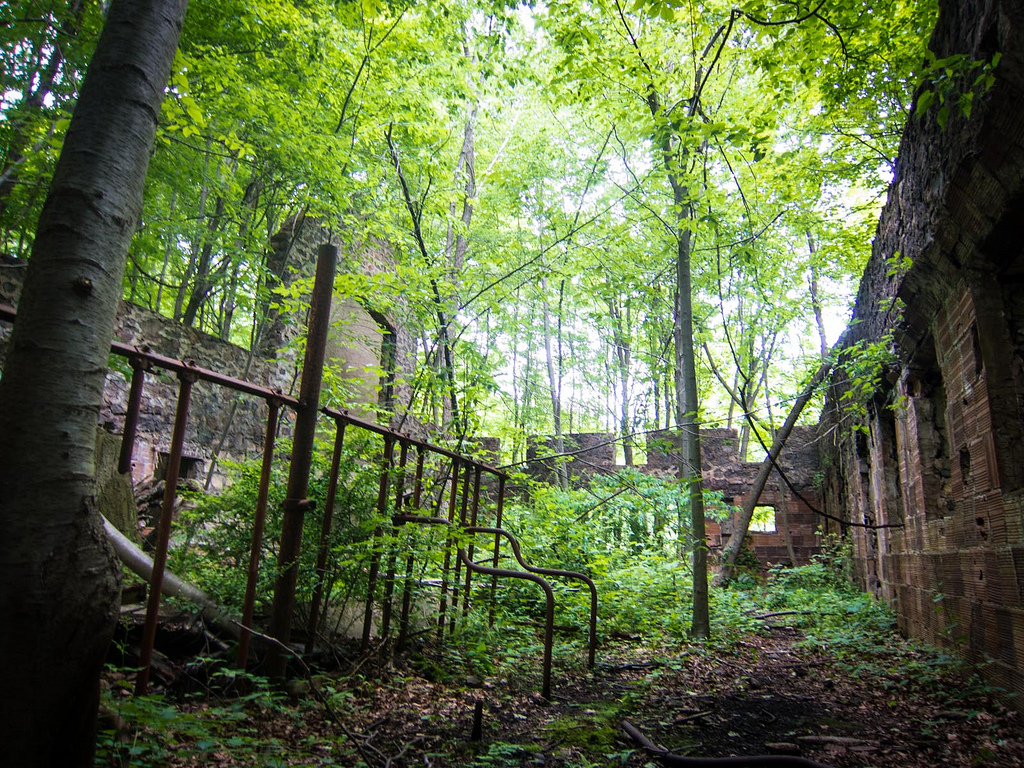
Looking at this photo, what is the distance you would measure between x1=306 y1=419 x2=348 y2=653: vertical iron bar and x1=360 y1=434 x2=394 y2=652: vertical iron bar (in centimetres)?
28

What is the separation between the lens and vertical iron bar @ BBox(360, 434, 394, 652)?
153 inches

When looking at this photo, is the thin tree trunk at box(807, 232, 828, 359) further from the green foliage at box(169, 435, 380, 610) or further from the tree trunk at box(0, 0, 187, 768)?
the tree trunk at box(0, 0, 187, 768)

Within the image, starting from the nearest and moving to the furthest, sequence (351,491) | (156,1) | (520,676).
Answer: (156,1)
(351,491)
(520,676)

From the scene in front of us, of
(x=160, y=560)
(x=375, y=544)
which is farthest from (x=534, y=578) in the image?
(x=160, y=560)

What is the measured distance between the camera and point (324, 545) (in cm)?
372

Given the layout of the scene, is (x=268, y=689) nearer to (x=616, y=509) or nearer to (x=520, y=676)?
(x=520, y=676)

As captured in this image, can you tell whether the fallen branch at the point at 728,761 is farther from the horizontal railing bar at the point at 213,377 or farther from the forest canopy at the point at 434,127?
the forest canopy at the point at 434,127

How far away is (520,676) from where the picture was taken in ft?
15.0

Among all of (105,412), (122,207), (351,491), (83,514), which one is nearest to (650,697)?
(351,491)

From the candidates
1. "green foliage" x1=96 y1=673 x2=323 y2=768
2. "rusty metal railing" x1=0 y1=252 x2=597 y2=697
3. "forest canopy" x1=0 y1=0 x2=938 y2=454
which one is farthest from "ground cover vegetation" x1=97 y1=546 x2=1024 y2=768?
"forest canopy" x1=0 y1=0 x2=938 y2=454

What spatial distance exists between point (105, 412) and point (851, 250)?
12050 millimetres

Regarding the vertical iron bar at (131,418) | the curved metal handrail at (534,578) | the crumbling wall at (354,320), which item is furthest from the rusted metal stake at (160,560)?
the crumbling wall at (354,320)

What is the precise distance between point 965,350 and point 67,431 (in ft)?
15.6

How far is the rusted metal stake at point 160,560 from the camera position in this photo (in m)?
2.47
